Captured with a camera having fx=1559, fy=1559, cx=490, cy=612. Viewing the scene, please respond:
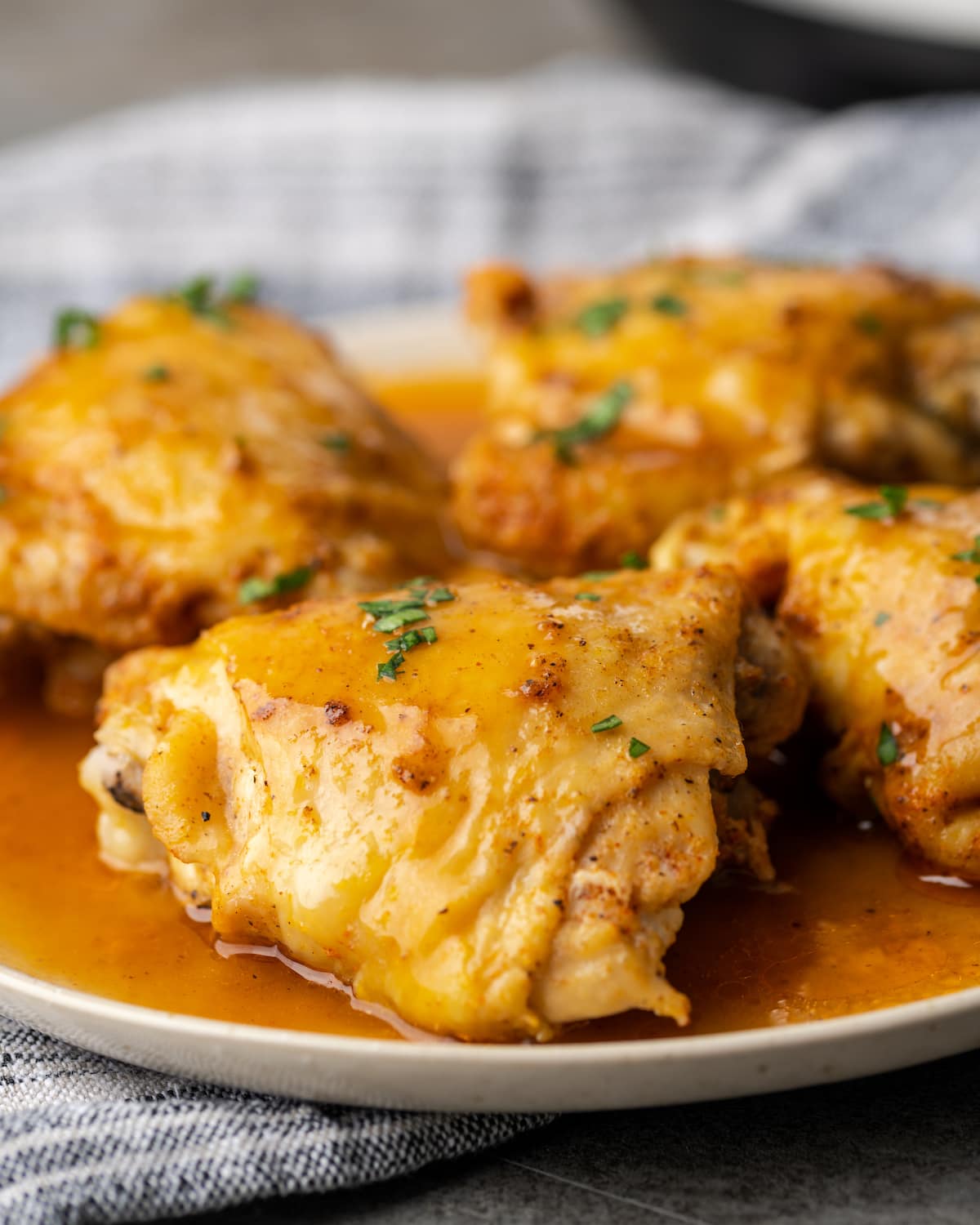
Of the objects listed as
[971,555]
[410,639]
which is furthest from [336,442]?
[971,555]

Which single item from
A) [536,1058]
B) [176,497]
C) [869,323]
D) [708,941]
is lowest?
[708,941]

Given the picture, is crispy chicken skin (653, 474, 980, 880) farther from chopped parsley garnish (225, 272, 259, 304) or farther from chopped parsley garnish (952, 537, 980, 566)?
chopped parsley garnish (225, 272, 259, 304)

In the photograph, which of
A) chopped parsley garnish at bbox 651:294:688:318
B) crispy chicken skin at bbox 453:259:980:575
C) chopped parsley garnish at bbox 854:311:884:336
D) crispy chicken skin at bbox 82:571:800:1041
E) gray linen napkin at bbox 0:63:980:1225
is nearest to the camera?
crispy chicken skin at bbox 82:571:800:1041

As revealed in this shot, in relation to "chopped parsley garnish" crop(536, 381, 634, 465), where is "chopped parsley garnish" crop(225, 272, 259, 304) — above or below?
above

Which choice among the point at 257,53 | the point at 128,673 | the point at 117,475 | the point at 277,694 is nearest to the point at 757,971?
the point at 277,694

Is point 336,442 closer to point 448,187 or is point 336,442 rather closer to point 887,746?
point 887,746

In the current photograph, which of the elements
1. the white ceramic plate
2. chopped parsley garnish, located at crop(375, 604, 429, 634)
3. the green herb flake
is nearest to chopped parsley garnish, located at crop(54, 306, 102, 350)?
the green herb flake
